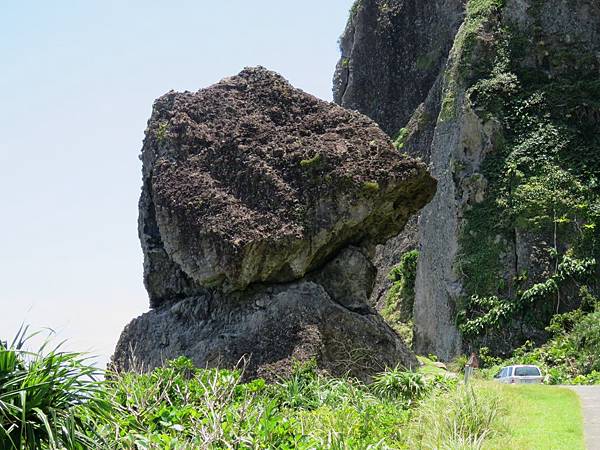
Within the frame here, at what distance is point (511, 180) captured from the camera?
31156mm

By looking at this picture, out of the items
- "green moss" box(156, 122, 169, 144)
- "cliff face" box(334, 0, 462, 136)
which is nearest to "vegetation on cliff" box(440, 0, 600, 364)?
"cliff face" box(334, 0, 462, 136)

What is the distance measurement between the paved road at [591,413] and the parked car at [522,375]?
244 inches

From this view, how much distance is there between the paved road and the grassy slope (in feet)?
0.30

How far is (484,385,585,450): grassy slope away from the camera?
11.3 metres

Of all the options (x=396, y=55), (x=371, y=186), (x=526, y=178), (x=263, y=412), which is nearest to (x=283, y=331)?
(x=371, y=186)

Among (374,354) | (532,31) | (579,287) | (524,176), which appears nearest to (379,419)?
(374,354)

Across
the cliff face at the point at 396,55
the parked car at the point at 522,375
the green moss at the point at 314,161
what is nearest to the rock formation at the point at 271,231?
the green moss at the point at 314,161

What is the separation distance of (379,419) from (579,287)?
55.4 ft

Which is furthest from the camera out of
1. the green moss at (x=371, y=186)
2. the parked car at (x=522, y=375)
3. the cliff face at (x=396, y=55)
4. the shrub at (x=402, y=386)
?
the cliff face at (x=396, y=55)

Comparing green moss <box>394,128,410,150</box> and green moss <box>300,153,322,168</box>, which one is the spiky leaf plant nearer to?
green moss <box>300,153,322,168</box>

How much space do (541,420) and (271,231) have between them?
23.1 ft

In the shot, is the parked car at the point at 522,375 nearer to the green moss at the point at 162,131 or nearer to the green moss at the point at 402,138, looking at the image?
the green moss at the point at 162,131

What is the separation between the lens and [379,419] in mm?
12805

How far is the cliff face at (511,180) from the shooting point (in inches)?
1134
